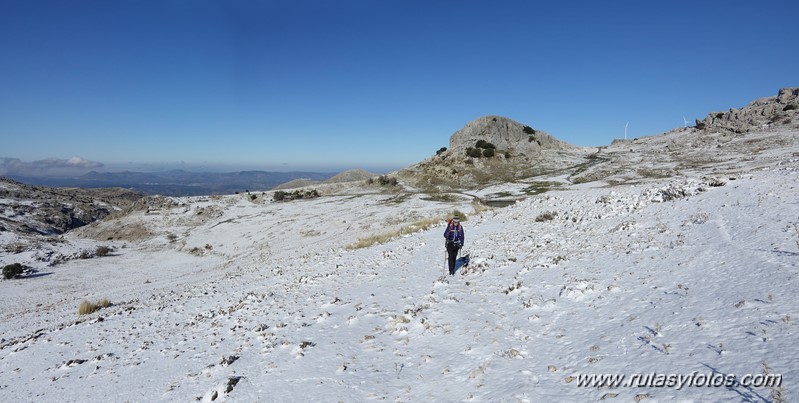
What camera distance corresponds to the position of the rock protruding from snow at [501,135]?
97938 millimetres

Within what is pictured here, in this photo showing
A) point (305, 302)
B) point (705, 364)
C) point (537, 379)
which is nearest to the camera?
point (705, 364)

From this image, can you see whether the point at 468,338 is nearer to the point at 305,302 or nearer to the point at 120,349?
the point at 305,302

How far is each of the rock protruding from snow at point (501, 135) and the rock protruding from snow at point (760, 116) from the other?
33.9 meters

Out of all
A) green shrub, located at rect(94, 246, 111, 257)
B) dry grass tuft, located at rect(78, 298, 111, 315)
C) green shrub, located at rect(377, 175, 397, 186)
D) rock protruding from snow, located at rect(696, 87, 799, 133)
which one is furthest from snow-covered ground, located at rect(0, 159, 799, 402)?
rock protruding from snow, located at rect(696, 87, 799, 133)

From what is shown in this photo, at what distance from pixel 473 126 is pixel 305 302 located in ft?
319

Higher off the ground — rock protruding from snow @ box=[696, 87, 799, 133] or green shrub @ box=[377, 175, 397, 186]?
rock protruding from snow @ box=[696, 87, 799, 133]

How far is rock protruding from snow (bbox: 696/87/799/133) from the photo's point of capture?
245 ft

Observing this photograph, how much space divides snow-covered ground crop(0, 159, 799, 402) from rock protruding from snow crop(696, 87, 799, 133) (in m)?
74.2

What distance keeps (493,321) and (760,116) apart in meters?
107

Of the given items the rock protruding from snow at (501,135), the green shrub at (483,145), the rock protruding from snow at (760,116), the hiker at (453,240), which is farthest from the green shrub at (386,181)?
the rock protruding from snow at (760,116)

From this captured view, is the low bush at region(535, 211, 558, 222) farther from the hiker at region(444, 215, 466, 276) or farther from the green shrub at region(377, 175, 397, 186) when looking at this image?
the green shrub at region(377, 175, 397, 186)

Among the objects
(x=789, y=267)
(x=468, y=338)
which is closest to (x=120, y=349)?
(x=468, y=338)

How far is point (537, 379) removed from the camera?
7.39 metres

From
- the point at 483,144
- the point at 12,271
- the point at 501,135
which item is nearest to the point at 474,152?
the point at 483,144
